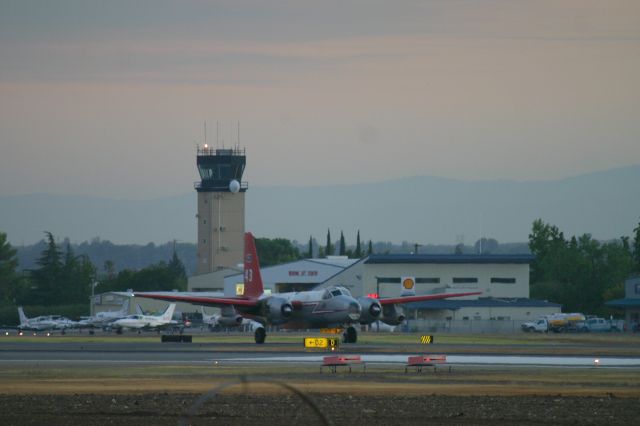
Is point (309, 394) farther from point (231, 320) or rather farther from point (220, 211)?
point (220, 211)

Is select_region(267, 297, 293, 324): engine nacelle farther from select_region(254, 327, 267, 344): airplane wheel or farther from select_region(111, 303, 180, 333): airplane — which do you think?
select_region(111, 303, 180, 333): airplane

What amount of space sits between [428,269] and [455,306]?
8.38m

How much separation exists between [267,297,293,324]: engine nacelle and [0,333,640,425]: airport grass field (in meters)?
20.6

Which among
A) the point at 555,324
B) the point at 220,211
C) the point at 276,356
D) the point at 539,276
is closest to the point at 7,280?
the point at 220,211

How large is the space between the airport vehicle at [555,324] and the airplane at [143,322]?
30338mm

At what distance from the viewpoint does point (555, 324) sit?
10212 centimetres

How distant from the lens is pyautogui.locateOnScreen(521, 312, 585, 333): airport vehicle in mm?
100713

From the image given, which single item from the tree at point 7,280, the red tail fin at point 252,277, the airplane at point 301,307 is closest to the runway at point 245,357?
the airplane at point 301,307

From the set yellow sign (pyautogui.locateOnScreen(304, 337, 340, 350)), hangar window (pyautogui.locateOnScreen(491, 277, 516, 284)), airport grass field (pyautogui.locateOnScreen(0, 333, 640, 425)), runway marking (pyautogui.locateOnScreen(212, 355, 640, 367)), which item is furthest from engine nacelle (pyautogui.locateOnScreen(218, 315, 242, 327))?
hangar window (pyautogui.locateOnScreen(491, 277, 516, 284))

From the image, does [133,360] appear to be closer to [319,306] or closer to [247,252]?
[319,306]

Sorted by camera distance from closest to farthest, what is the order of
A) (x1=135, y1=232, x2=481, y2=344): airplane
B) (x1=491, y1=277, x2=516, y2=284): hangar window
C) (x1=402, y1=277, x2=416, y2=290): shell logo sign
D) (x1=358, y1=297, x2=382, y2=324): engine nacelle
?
(x1=135, y1=232, x2=481, y2=344): airplane < (x1=358, y1=297, x2=382, y2=324): engine nacelle < (x1=402, y1=277, x2=416, y2=290): shell logo sign < (x1=491, y1=277, x2=516, y2=284): hangar window

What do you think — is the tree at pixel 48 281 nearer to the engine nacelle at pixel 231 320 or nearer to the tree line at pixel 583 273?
the tree line at pixel 583 273

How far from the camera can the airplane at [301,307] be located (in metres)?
63.7

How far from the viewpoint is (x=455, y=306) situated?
110688 mm
